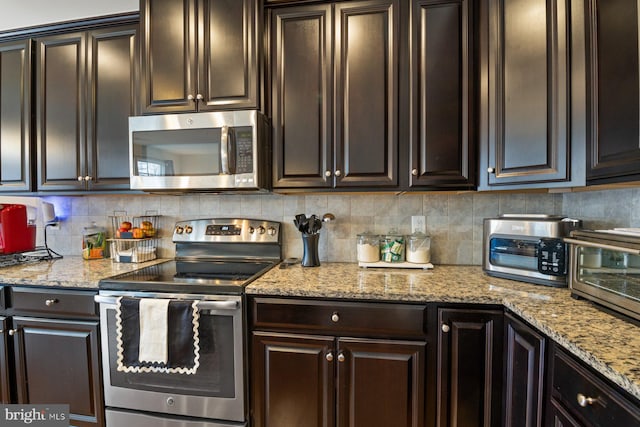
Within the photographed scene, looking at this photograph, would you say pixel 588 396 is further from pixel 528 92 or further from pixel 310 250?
pixel 310 250

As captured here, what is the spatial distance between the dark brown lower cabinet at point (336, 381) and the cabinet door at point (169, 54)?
135 centimetres

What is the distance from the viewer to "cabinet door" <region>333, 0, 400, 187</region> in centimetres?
152

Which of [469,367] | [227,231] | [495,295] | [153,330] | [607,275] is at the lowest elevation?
[469,367]

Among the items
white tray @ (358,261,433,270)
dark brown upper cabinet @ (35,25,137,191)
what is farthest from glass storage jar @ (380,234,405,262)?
dark brown upper cabinet @ (35,25,137,191)

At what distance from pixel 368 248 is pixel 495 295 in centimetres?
68

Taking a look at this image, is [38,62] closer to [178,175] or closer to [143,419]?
[178,175]

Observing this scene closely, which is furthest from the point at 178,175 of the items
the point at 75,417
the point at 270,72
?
the point at 75,417

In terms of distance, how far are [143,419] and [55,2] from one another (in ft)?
7.35

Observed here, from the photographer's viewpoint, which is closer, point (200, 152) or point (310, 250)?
point (200, 152)

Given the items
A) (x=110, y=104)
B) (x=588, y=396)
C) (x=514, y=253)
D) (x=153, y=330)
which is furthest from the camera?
(x=110, y=104)

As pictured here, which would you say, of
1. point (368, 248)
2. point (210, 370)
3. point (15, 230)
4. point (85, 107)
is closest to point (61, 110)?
point (85, 107)

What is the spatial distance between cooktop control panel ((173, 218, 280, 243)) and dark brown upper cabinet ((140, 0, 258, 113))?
0.72 meters

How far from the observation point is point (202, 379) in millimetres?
1373

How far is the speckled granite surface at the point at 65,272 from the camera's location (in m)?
1.48
